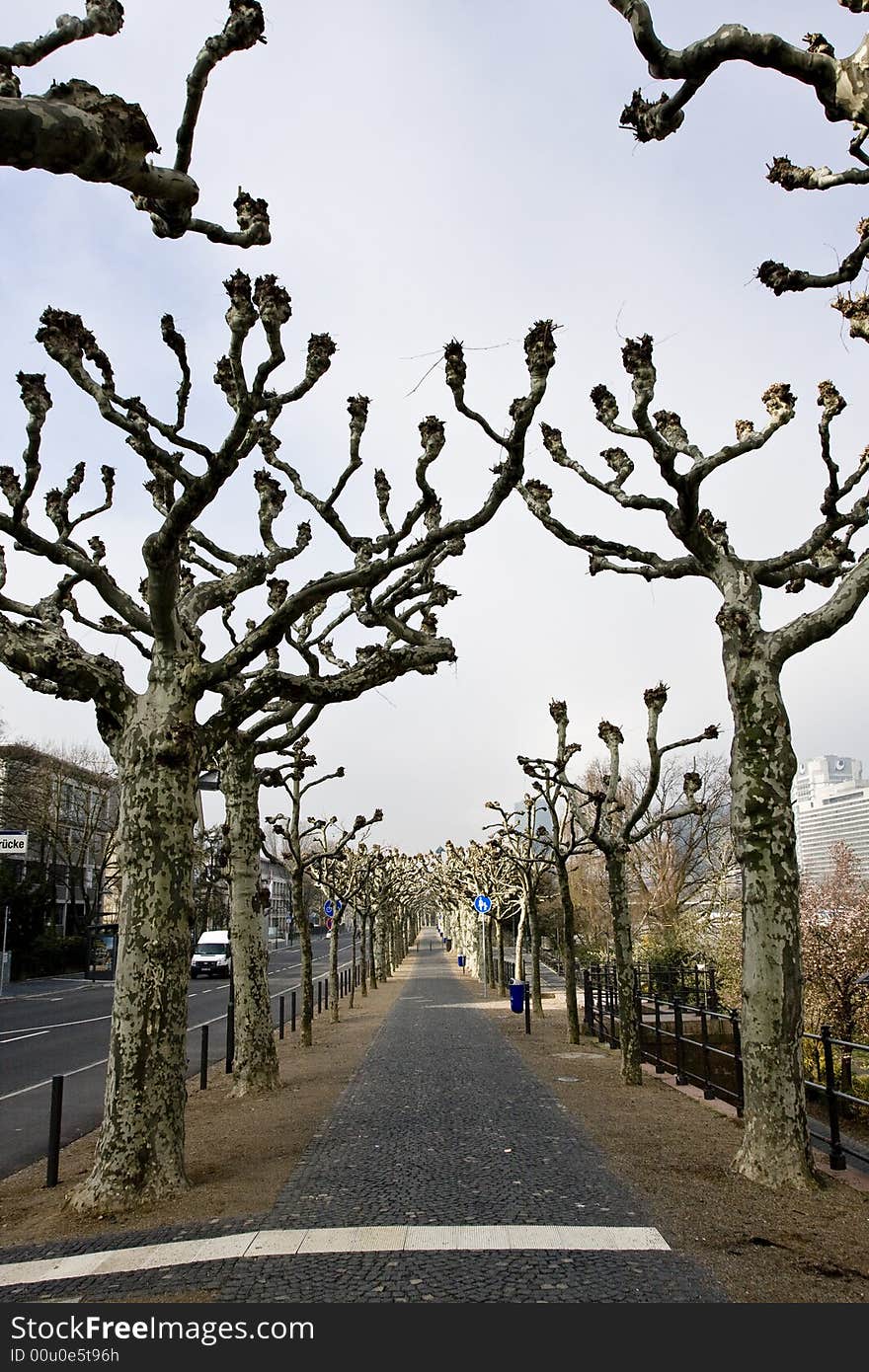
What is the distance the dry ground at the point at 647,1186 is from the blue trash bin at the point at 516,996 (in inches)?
359

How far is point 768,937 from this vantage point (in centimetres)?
730

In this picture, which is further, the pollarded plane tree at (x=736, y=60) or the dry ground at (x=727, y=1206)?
the dry ground at (x=727, y=1206)

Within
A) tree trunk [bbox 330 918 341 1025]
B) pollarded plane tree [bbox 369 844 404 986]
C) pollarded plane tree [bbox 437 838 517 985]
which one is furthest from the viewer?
pollarded plane tree [bbox 369 844 404 986]

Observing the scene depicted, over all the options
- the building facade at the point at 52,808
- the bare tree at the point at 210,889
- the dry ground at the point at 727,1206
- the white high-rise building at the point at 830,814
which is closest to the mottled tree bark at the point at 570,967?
the dry ground at the point at 727,1206

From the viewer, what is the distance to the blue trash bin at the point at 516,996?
23.0m

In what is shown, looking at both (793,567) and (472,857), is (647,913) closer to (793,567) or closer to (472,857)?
(472,857)

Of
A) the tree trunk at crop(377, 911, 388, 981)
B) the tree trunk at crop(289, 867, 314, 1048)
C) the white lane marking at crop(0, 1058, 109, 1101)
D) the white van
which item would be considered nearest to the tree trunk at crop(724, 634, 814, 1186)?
the white lane marking at crop(0, 1058, 109, 1101)

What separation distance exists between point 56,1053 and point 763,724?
15592mm

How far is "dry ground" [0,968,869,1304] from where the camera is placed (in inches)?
211

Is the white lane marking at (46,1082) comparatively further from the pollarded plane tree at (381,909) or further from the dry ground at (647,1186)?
the pollarded plane tree at (381,909)

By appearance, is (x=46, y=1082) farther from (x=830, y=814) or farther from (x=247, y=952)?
(x=830, y=814)

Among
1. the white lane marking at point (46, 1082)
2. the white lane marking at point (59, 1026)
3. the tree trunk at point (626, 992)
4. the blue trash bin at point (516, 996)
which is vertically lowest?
the white lane marking at point (59, 1026)

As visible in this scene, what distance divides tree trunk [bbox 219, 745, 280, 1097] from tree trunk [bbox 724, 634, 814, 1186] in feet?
23.7

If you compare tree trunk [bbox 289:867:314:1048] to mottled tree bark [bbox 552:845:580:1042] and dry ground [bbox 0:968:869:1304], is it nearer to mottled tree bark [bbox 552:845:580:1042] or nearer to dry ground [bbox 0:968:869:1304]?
dry ground [bbox 0:968:869:1304]
